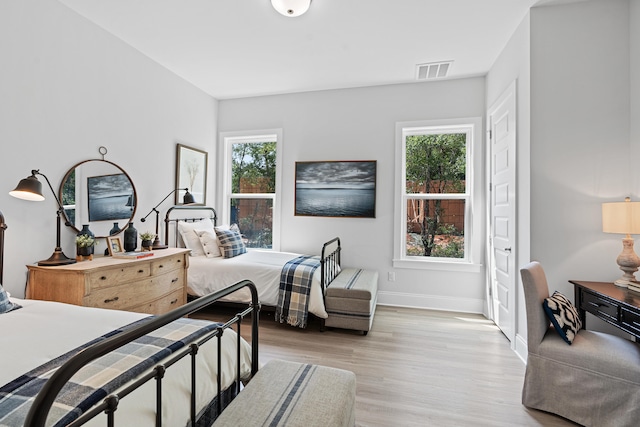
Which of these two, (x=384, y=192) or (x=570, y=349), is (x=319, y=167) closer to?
(x=384, y=192)

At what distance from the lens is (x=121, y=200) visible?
3000mm

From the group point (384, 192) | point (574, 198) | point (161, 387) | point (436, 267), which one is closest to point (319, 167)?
point (384, 192)

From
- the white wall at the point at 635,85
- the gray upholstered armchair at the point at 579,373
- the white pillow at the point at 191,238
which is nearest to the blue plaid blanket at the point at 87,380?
the gray upholstered armchair at the point at 579,373

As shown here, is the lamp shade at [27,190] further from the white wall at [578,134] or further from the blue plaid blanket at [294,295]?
the white wall at [578,134]

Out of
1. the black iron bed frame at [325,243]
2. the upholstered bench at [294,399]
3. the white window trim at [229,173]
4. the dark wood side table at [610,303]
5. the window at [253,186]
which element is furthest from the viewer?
the window at [253,186]

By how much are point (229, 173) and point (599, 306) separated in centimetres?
427

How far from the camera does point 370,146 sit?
396cm

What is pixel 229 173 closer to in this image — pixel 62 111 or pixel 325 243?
pixel 325 243

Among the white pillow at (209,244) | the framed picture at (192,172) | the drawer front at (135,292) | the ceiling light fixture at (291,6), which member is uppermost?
the ceiling light fixture at (291,6)

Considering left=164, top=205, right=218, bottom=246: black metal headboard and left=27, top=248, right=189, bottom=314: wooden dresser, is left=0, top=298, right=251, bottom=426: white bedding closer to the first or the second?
left=27, top=248, right=189, bottom=314: wooden dresser

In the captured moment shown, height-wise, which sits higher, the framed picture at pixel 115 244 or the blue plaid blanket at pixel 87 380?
the framed picture at pixel 115 244

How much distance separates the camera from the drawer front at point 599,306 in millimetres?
1871

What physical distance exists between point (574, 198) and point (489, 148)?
1273 mm

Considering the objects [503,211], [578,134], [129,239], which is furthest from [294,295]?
[578,134]
